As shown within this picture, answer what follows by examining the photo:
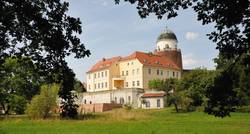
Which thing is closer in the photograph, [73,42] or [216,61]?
[73,42]

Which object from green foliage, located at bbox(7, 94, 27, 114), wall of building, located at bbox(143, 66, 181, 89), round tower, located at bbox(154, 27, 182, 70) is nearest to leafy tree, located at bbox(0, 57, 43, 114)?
green foliage, located at bbox(7, 94, 27, 114)

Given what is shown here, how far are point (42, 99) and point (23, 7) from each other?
146ft

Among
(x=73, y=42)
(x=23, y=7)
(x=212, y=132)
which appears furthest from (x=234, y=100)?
(x=212, y=132)

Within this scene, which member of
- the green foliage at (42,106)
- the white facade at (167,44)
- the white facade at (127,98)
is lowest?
the green foliage at (42,106)

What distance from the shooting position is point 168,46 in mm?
95312

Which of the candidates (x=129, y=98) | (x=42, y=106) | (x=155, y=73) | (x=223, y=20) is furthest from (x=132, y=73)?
(x=223, y=20)

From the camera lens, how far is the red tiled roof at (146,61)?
88125 mm

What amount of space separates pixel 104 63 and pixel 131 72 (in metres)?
8.14

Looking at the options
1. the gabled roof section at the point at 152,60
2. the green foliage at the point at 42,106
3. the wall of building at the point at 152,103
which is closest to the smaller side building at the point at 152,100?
the wall of building at the point at 152,103

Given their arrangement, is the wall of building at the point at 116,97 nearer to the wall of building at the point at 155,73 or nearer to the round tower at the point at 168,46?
the wall of building at the point at 155,73

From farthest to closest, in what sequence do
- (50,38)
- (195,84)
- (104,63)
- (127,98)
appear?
(104,63) < (127,98) < (195,84) < (50,38)

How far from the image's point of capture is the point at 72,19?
7574mm

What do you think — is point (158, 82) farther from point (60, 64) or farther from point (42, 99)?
point (60, 64)

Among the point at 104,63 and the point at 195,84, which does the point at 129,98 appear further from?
the point at 104,63
